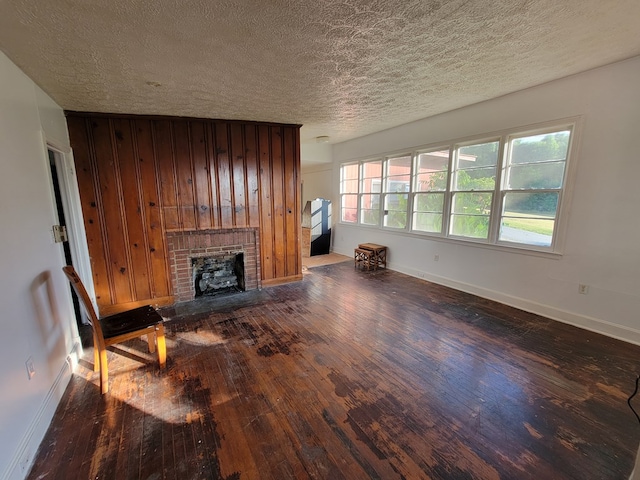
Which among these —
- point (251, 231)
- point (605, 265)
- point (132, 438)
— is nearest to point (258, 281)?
point (251, 231)

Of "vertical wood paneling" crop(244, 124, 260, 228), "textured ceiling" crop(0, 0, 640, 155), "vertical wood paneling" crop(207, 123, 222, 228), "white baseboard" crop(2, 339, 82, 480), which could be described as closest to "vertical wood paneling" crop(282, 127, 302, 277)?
"vertical wood paneling" crop(244, 124, 260, 228)

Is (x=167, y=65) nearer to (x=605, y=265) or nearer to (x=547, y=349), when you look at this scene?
(x=547, y=349)

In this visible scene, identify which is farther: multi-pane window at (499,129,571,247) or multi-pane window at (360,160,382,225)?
multi-pane window at (360,160,382,225)

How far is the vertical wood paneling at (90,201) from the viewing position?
3.20m

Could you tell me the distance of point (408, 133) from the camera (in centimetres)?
476

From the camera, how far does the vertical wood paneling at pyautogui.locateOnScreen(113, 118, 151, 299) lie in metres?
3.40

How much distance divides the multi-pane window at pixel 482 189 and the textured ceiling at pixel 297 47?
815mm

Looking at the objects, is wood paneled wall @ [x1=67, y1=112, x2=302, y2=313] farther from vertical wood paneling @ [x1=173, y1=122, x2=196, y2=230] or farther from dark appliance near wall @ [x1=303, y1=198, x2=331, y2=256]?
dark appliance near wall @ [x1=303, y1=198, x2=331, y2=256]

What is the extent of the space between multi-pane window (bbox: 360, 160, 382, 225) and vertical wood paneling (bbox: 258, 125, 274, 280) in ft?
8.02


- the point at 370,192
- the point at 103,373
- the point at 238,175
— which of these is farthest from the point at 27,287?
the point at 370,192

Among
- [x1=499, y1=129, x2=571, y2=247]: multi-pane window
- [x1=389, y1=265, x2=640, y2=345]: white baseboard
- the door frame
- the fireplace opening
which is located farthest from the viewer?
the fireplace opening

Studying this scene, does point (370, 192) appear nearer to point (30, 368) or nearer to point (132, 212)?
point (132, 212)

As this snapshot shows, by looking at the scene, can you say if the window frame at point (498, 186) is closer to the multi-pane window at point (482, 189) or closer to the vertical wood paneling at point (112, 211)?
the multi-pane window at point (482, 189)

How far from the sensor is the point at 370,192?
584cm
